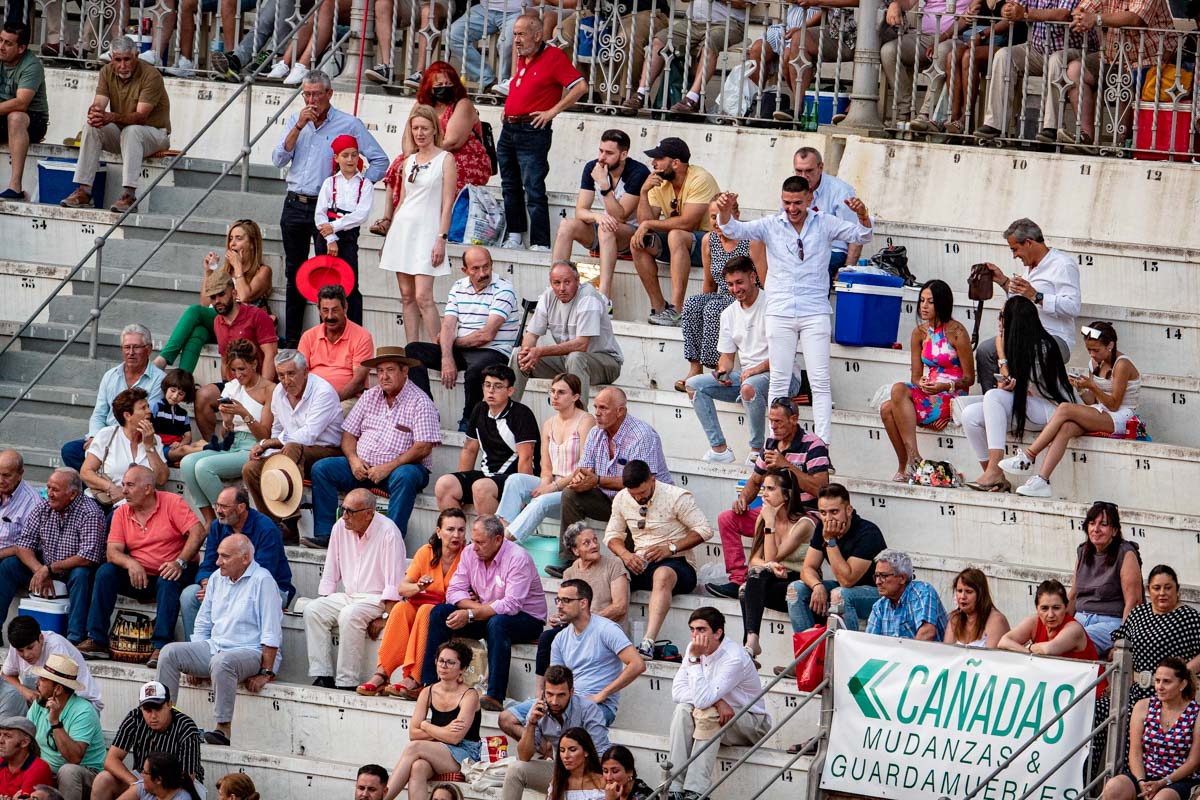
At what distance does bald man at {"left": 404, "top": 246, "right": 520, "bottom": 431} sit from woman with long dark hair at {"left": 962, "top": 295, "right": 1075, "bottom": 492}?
2931mm

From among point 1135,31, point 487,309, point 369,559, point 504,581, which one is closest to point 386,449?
point 369,559

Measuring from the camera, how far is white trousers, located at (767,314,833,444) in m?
14.4

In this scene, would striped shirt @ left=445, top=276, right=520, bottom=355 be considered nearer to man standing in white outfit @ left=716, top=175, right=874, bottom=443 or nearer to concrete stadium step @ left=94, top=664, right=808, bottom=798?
man standing in white outfit @ left=716, top=175, right=874, bottom=443

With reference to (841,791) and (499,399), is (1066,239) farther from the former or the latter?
(841,791)

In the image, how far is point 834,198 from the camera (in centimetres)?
1542

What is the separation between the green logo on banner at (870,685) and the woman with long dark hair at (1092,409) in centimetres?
237

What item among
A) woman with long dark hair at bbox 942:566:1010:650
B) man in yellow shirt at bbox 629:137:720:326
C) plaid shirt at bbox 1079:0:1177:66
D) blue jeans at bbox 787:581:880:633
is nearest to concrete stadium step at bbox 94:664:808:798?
blue jeans at bbox 787:581:880:633

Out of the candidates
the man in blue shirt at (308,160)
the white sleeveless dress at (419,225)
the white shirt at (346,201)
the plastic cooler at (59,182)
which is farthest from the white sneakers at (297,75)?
the white sleeveless dress at (419,225)

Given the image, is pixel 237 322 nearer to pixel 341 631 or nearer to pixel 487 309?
pixel 487 309

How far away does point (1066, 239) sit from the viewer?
1630 centimetres

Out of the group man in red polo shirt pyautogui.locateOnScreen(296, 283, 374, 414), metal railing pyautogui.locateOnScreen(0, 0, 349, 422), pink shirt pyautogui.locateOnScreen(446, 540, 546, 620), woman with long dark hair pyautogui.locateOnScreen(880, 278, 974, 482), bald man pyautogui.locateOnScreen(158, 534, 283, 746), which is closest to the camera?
pink shirt pyautogui.locateOnScreen(446, 540, 546, 620)

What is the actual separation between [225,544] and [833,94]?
648cm

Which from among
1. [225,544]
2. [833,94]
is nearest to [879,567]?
[225,544]

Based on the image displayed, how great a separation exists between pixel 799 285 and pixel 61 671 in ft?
15.5
